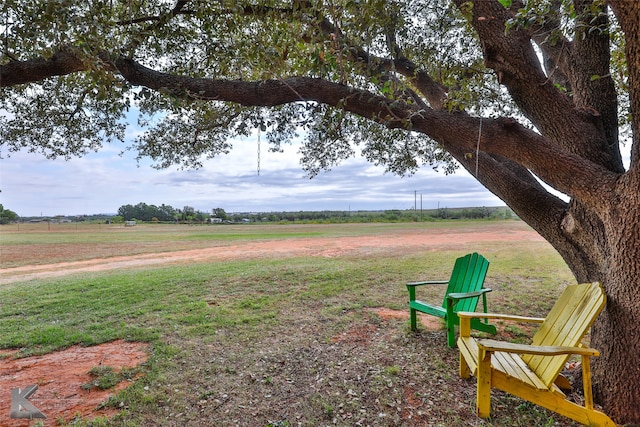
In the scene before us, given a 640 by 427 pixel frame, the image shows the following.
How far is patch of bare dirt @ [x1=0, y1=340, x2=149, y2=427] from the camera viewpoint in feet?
8.34

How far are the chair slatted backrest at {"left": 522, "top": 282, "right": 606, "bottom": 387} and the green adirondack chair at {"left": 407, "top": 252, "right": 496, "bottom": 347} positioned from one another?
2.91 ft

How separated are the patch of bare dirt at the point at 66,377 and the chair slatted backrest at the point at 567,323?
11.0ft

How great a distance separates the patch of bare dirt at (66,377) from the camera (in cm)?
254

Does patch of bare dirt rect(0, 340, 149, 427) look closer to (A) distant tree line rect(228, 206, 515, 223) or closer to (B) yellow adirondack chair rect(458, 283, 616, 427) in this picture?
(B) yellow adirondack chair rect(458, 283, 616, 427)

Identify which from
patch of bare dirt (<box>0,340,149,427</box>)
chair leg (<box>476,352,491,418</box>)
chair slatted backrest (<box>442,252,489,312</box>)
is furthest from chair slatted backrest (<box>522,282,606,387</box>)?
patch of bare dirt (<box>0,340,149,427</box>)

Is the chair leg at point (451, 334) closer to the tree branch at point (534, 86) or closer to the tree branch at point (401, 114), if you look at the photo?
the tree branch at point (401, 114)

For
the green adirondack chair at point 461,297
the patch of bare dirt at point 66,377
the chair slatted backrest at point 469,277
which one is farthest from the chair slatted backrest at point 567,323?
the patch of bare dirt at point 66,377

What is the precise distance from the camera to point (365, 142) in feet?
20.2

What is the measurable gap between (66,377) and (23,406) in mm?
752

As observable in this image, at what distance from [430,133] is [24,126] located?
5.49 metres

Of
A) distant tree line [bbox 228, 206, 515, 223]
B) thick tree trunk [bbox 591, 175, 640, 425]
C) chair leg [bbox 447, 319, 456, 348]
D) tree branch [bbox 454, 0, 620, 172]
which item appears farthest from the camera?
distant tree line [bbox 228, 206, 515, 223]

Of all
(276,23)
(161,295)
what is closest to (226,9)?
(276,23)

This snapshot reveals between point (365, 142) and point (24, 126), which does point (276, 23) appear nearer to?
point (365, 142)

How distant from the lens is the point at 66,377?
10.1 feet
